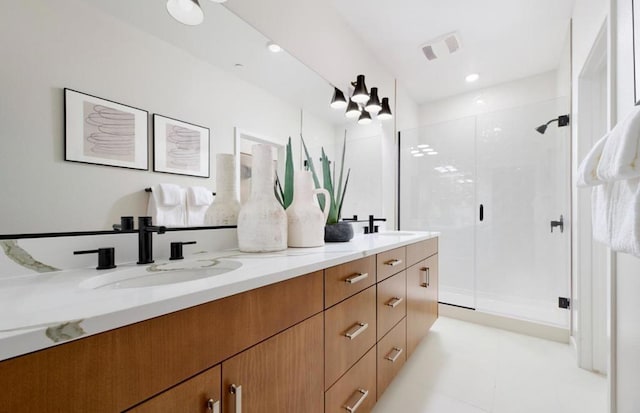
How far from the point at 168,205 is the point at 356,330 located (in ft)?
2.83

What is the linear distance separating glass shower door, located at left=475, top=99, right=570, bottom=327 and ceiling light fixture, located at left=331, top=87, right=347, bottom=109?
1.71 metres

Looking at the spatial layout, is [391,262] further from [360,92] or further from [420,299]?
[360,92]

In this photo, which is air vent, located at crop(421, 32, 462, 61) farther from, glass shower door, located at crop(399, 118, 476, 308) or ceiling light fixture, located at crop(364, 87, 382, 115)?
glass shower door, located at crop(399, 118, 476, 308)

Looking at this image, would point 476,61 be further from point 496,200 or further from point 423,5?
point 496,200

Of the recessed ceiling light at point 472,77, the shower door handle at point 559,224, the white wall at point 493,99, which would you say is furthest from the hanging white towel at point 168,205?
the white wall at point 493,99

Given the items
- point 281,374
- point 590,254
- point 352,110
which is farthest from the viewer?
point 352,110

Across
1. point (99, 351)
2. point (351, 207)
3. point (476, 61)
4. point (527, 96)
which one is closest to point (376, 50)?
point (476, 61)

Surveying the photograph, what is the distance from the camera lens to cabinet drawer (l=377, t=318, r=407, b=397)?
4.13 ft

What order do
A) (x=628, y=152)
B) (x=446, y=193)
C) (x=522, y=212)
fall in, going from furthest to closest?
(x=446, y=193)
(x=522, y=212)
(x=628, y=152)

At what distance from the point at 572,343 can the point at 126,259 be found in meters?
2.79

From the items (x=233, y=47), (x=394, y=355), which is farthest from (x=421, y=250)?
(x=233, y=47)

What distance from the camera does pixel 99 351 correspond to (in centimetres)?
41

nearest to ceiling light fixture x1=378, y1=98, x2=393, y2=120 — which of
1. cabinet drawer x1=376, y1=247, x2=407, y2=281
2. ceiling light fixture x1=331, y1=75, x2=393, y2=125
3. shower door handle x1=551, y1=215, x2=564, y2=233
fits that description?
ceiling light fixture x1=331, y1=75, x2=393, y2=125

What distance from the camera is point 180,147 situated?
40.9 inches
